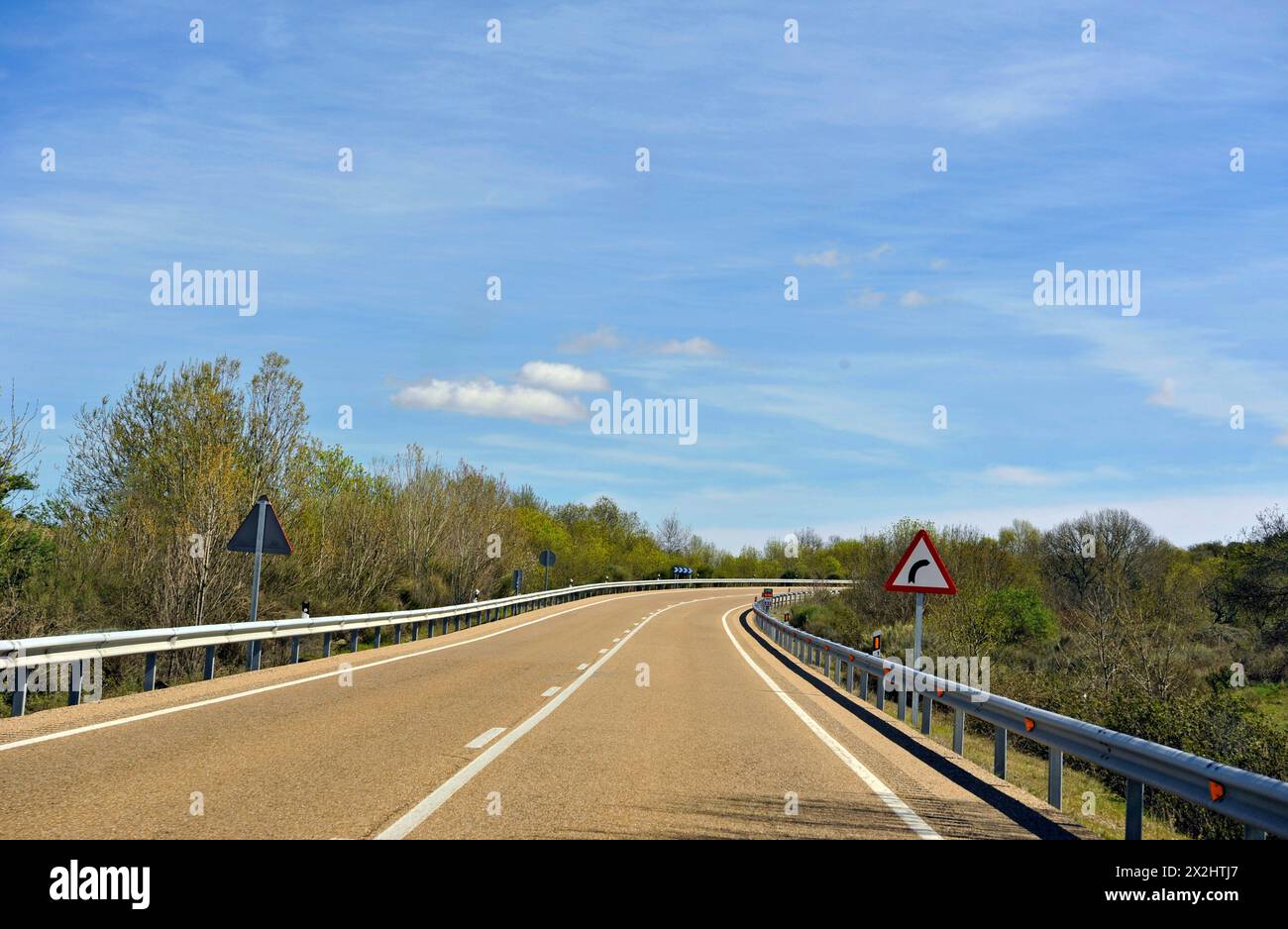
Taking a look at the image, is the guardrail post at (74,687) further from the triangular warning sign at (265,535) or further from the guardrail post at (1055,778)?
the guardrail post at (1055,778)

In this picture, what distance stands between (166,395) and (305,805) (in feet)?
97.3

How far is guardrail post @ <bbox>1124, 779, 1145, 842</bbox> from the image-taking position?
7.04 meters

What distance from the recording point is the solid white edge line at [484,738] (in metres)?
10.6

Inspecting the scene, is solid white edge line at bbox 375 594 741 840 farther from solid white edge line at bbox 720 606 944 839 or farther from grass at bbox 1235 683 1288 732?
grass at bbox 1235 683 1288 732

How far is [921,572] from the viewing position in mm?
14984

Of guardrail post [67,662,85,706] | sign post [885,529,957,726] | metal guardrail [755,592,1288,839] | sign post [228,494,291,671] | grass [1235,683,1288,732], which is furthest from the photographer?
grass [1235,683,1288,732]

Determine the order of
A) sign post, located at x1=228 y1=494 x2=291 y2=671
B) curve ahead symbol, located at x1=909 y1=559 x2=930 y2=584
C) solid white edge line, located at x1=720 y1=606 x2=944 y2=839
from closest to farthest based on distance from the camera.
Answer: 1. solid white edge line, located at x1=720 y1=606 x2=944 y2=839
2. curve ahead symbol, located at x1=909 y1=559 x2=930 y2=584
3. sign post, located at x1=228 y1=494 x2=291 y2=671

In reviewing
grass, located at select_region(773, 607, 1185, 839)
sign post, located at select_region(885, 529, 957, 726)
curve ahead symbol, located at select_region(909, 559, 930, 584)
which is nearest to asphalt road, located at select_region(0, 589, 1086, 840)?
grass, located at select_region(773, 607, 1185, 839)

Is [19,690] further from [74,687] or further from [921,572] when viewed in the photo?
[921,572]

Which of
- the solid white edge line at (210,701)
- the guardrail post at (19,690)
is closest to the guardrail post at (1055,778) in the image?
the solid white edge line at (210,701)

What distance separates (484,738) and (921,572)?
6741mm

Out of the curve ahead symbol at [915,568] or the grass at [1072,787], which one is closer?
the grass at [1072,787]

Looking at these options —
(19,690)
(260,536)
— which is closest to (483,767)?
(19,690)

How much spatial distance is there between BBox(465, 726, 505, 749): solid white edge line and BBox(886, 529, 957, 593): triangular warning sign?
5779 mm
